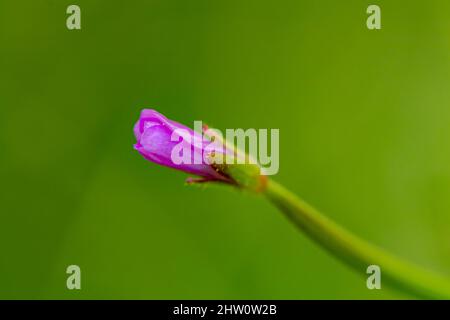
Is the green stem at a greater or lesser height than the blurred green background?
lesser

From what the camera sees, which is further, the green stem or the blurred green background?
the blurred green background

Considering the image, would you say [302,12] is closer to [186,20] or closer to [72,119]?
[186,20]

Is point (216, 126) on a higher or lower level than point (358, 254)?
higher

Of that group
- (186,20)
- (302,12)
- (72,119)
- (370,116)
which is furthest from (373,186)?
(72,119)

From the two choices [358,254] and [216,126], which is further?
[216,126]
